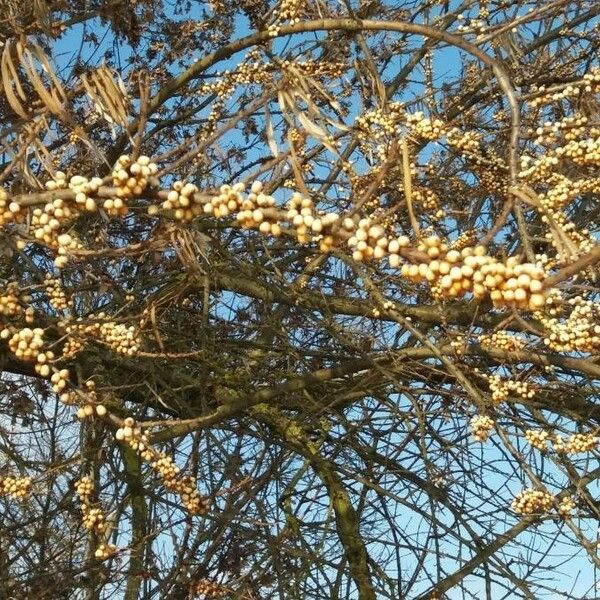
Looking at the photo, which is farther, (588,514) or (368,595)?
(368,595)

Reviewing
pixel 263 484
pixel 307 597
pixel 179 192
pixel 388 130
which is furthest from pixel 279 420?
pixel 179 192

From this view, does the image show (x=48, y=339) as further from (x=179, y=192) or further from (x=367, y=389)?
(x=179, y=192)

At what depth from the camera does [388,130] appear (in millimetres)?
3736

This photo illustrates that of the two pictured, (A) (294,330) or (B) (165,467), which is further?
(A) (294,330)

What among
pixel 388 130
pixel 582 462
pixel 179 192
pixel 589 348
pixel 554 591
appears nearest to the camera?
pixel 179 192

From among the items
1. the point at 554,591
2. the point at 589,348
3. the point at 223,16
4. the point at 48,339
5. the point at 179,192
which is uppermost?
the point at 223,16

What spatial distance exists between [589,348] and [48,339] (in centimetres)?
265

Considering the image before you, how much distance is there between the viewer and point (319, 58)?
17.9 ft

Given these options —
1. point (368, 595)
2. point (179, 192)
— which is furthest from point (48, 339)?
point (179, 192)

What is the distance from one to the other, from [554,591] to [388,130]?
281 cm

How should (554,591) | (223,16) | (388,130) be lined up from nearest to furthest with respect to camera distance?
(388,130) < (554,591) < (223,16)

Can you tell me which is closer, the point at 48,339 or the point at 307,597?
the point at 48,339

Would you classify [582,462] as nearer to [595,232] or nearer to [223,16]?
[595,232]

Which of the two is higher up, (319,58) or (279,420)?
(319,58)
